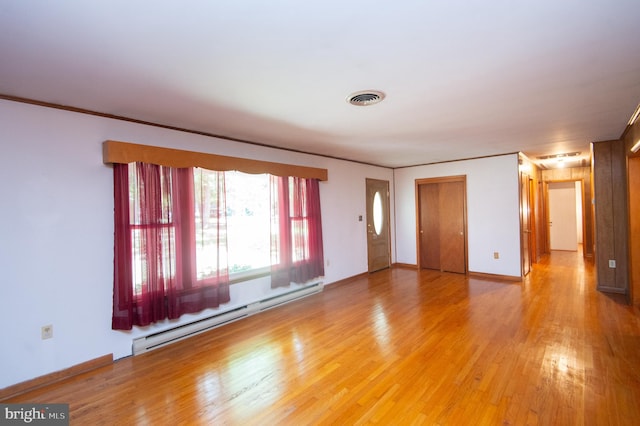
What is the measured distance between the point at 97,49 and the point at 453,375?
333cm

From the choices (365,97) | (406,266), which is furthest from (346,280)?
(365,97)

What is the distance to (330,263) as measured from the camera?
535 cm

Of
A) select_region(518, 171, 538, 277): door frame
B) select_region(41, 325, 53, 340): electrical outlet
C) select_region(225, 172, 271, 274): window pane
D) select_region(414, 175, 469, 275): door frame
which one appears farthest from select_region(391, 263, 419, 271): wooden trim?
select_region(41, 325, 53, 340): electrical outlet

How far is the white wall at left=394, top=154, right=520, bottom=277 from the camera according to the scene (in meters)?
5.45

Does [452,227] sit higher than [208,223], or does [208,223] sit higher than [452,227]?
[208,223]

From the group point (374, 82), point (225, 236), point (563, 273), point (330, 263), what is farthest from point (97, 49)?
point (563, 273)

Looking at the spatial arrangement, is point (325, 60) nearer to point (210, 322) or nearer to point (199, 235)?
point (199, 235)

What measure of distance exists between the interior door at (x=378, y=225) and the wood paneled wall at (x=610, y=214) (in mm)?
3497

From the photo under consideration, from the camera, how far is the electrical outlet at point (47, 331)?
2.55 meters

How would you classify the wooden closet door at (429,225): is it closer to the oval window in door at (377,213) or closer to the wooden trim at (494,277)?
the wooden trim at (494,277)

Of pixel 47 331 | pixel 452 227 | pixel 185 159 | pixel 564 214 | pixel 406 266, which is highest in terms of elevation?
pixel 185 159

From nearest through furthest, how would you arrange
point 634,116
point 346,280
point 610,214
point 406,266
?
Result: point 634,116 < point 610,214 < point 346,280 < point 406,266

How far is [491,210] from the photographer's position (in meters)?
5.71

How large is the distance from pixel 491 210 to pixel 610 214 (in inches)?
63.4
